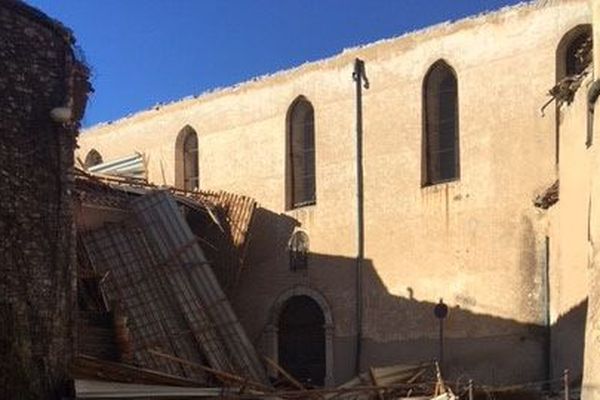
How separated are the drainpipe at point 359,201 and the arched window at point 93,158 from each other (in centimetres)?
820

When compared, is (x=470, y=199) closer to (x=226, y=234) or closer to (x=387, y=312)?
(x=387, y=312)

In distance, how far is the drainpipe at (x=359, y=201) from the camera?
20.8 m

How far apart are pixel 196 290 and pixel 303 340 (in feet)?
9.95

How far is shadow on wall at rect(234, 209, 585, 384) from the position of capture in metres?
18.2

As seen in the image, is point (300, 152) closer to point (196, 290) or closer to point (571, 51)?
point (196, 290)

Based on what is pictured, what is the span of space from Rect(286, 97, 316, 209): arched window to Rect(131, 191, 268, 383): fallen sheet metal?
2942mm

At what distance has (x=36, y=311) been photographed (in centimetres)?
1264

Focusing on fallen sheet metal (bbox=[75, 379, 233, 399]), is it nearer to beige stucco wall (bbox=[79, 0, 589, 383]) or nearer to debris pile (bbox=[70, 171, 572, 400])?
debris pile (bbox=[70, 171, 572, 400])

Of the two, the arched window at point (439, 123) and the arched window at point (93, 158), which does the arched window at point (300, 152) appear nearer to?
the arched window at point (439, 123)

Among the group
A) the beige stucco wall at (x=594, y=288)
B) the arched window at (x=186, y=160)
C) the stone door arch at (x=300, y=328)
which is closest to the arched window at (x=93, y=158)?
the arched window at (x=186, y=160)

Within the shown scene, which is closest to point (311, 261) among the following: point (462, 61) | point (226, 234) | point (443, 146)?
point (226, 234)

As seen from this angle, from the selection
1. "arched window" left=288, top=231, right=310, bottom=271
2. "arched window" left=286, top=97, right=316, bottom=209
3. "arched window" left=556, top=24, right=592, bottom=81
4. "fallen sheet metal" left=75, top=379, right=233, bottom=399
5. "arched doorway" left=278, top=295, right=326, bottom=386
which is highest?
"arched window" left=556, top=24, right=592, bottom=81

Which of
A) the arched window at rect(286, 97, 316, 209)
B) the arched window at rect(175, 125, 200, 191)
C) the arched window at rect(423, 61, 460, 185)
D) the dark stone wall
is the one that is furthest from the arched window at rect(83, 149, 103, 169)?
the dark stone wall

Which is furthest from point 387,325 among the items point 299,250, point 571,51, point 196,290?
point 571,51
